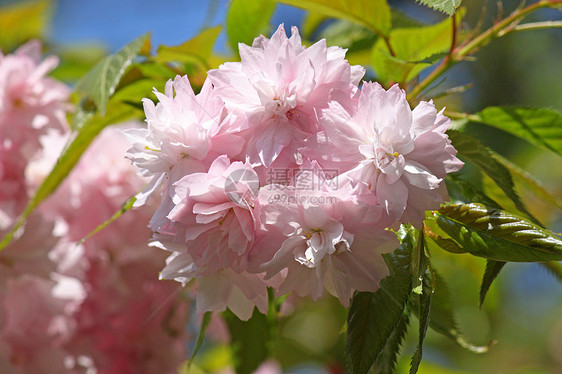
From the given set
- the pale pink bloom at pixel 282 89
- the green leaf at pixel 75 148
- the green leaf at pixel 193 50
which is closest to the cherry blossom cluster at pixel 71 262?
the green leaf at pixel 75 148

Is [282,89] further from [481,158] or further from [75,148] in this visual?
[75,148]

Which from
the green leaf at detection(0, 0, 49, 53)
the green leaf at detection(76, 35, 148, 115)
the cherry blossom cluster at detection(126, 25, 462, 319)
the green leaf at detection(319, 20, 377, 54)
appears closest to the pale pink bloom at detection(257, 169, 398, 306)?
the cherry blossom cluster at detection(126, 25, 462, 319)

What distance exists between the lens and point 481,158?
0.52 meters

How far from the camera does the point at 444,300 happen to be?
660mm

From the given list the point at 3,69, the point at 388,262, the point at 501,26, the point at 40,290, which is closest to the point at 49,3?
the point at 3,69

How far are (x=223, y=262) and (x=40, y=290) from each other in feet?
1.95

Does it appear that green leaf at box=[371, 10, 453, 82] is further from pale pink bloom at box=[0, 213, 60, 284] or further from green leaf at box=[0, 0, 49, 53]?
green leaf at box=[0, 0, 49, 53]

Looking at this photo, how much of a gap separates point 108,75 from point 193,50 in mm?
115

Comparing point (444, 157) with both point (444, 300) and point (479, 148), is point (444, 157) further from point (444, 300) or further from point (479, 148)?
point (444, 300)

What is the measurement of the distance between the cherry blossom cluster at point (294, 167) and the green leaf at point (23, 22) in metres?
0.93

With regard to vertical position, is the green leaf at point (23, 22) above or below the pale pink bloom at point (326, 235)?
below

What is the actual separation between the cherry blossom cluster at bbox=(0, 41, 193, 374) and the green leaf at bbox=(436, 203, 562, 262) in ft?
1.77

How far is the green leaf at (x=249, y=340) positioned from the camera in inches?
28.5

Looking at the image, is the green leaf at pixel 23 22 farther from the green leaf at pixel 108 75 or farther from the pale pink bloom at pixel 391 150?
the pale pink bloom at pixel 391 150
